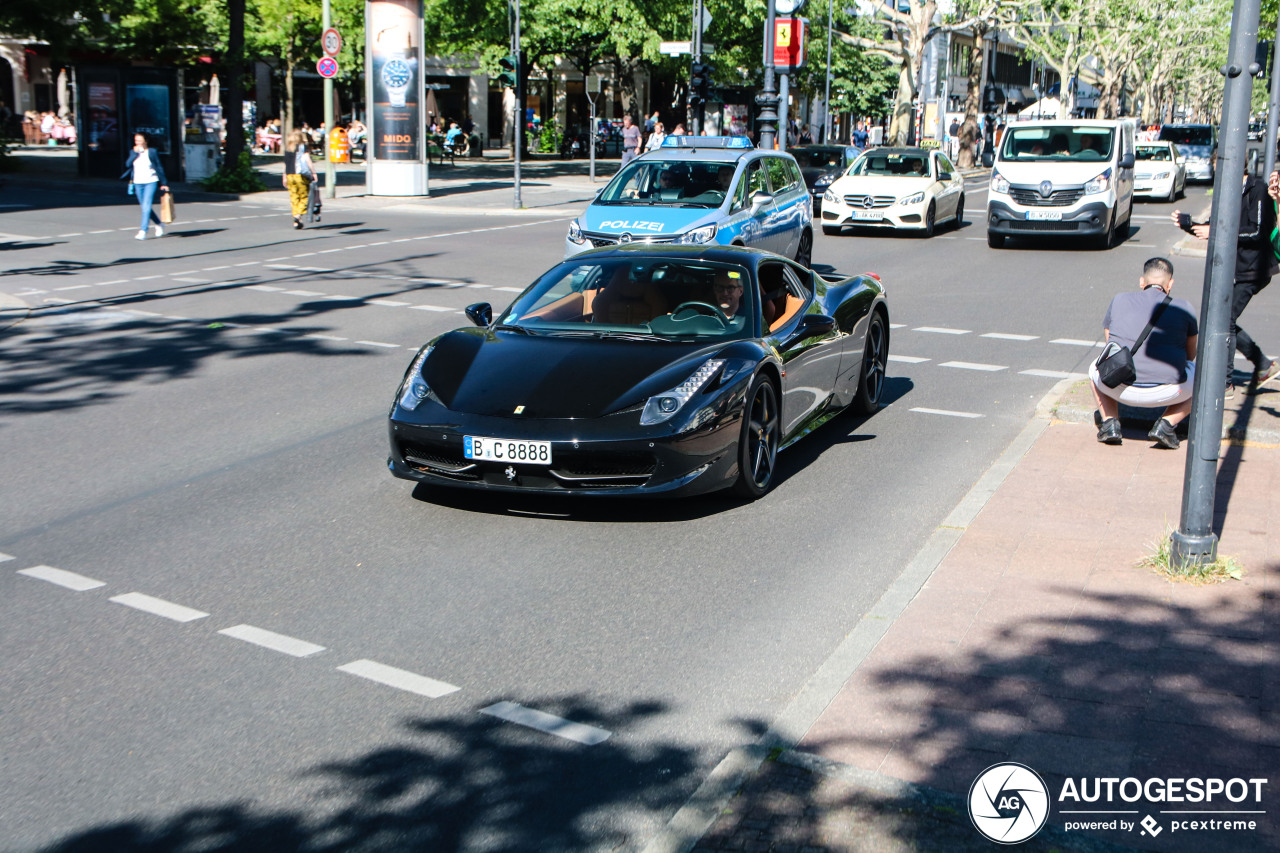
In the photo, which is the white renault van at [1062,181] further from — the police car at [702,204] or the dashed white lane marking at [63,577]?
the dashed white lane marking at [63,577]

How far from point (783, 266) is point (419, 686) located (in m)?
4.47

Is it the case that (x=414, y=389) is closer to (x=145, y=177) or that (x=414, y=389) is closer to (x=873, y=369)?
(x=873, y=369)

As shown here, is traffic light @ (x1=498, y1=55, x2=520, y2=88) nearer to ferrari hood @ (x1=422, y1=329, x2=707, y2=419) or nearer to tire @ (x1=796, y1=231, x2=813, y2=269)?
tire @ (x1=796, y1=231, x2=813, y2=269)

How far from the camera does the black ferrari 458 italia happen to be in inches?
255

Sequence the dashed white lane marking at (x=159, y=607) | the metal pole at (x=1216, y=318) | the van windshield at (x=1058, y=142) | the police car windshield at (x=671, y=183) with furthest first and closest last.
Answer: the van windshield at (x=1058, y=142) → the police car windshield at (x=671, y=183) → the metal pole at (x=1216, y=318) → the dashed white lane marking at (x=159, y=607)

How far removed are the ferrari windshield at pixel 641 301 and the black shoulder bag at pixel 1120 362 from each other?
230cm

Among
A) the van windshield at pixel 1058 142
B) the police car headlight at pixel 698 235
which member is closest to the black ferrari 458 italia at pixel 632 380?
the police car headlight at pixel 698 235

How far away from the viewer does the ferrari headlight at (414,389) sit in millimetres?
6871

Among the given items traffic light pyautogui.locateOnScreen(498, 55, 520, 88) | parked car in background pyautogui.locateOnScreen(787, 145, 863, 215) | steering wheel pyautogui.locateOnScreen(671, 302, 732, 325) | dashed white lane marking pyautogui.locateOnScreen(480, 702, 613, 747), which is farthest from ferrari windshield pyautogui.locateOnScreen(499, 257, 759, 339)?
parked car in background pyautogui.locateOnScreen(787, 145, 863, 215)

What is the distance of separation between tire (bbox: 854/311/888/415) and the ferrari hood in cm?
247

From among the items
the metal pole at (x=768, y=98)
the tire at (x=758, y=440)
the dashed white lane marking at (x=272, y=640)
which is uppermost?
the metal pole at (x=768, y=98)

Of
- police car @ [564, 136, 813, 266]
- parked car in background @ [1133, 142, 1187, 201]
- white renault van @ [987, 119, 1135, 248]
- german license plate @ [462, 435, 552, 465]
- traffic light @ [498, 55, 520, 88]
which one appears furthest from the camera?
parked car in background @ [1133, 142, 1187, 201]

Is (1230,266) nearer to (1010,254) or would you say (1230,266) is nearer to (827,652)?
(827,652)

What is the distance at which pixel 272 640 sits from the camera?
514 centimetres
